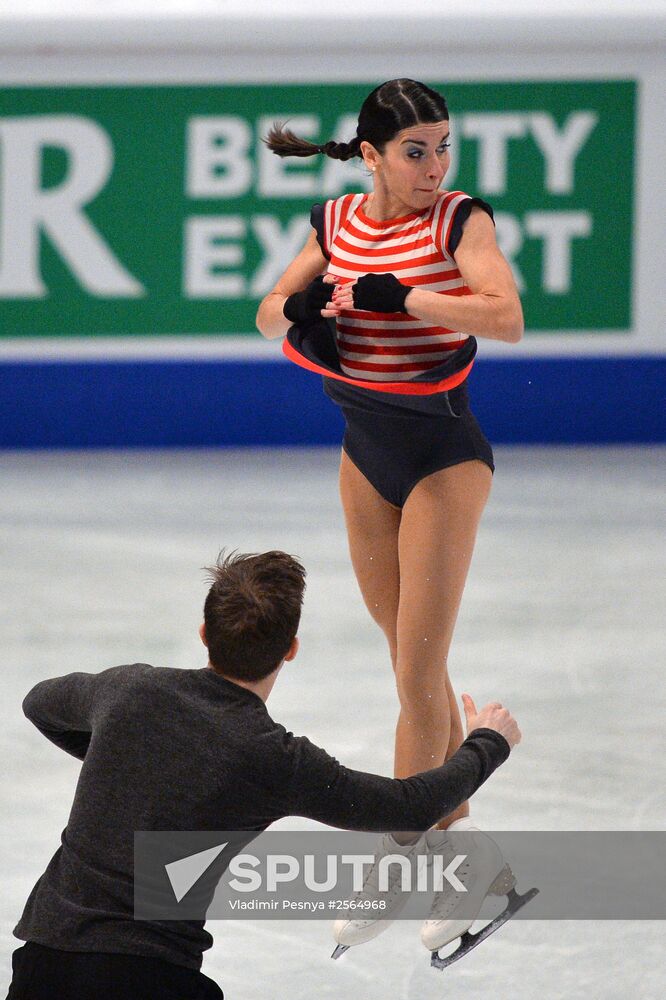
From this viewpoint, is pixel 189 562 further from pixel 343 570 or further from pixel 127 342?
pixel 127 342

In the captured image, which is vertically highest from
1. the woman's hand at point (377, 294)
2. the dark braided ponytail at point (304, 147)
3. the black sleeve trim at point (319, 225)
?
the dark braided ponytail at point (304, 147)

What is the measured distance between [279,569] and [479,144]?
580 cm

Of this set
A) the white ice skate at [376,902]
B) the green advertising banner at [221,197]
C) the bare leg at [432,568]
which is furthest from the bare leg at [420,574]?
the green advertising banner at [221,197]

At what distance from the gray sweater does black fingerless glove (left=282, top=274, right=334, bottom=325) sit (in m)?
A: 0.82

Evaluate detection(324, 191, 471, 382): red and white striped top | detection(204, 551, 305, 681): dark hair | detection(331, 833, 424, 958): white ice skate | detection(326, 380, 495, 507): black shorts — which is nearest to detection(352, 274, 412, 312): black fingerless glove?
detection(324, 191, 471, 382): red and white striped top

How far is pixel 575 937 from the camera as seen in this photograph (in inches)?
103

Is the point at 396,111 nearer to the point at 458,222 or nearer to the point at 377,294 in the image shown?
the point at 458,222

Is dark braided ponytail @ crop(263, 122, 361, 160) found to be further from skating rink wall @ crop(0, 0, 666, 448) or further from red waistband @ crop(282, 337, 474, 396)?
skating rink wall @ crop(0, 0, 666, 448)

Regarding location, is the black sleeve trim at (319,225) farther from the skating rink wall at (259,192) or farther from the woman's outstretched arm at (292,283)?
the skating rink wall at (259,192)

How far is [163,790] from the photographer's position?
170cm

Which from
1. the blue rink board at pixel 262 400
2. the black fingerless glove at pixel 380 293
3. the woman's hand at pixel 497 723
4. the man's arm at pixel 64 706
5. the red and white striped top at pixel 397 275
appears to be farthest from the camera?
the blue rink board at pixel 262 400

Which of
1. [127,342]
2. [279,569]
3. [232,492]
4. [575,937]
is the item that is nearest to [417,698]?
[575,937]

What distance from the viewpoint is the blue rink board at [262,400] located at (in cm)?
734

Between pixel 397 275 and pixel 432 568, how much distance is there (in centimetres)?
50
